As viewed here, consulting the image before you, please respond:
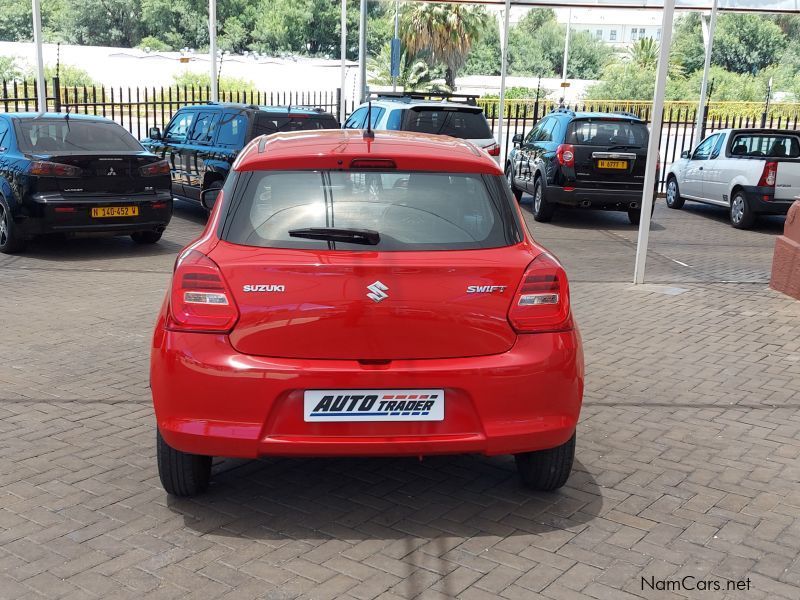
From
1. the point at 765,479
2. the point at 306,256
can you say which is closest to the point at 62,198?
the point at 306,256

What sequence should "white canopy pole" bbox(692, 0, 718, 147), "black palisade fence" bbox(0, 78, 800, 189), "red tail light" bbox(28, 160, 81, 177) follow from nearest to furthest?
"red tail light" bbox(28, 160, 81, 177) → "black palisade fence" bbox(0, 78, 800, 189) → "white canopy pole" bbox(692, 0, 718, 147)

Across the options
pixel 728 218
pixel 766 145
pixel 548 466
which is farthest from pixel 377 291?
pixel 728 218

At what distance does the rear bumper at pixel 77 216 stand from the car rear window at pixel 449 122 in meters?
4.71

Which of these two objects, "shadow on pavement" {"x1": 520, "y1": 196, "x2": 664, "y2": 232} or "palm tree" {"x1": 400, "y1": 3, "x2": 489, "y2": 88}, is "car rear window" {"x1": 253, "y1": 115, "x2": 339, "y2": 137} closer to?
"shadow on pavement" {"x1": 520, "y1": 196, "x2": 664, "y2": 232}

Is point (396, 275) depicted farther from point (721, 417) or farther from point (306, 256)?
point (721, 417)

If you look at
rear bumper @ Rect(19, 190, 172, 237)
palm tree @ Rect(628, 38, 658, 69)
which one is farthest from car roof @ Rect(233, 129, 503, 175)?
palm tree @ Rect(628, 38, 658, 69)

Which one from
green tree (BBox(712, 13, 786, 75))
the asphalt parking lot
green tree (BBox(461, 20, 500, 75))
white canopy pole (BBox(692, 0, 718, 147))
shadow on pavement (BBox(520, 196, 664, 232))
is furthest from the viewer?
green tree (BBox(461, 20, 500, 75))

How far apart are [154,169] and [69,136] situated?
3.50 ft

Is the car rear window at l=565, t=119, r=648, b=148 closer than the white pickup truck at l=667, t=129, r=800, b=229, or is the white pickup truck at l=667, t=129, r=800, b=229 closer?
the white pickup truck at l=667, t=129, r=800, b=229

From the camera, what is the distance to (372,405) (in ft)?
12.4

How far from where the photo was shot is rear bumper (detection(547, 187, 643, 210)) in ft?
47.8

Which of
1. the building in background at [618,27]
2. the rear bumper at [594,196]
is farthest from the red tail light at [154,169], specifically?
the building in background at [618,27]

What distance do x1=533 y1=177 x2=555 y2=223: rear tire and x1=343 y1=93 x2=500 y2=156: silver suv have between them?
0.97m

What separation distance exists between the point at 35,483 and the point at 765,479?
365cm
